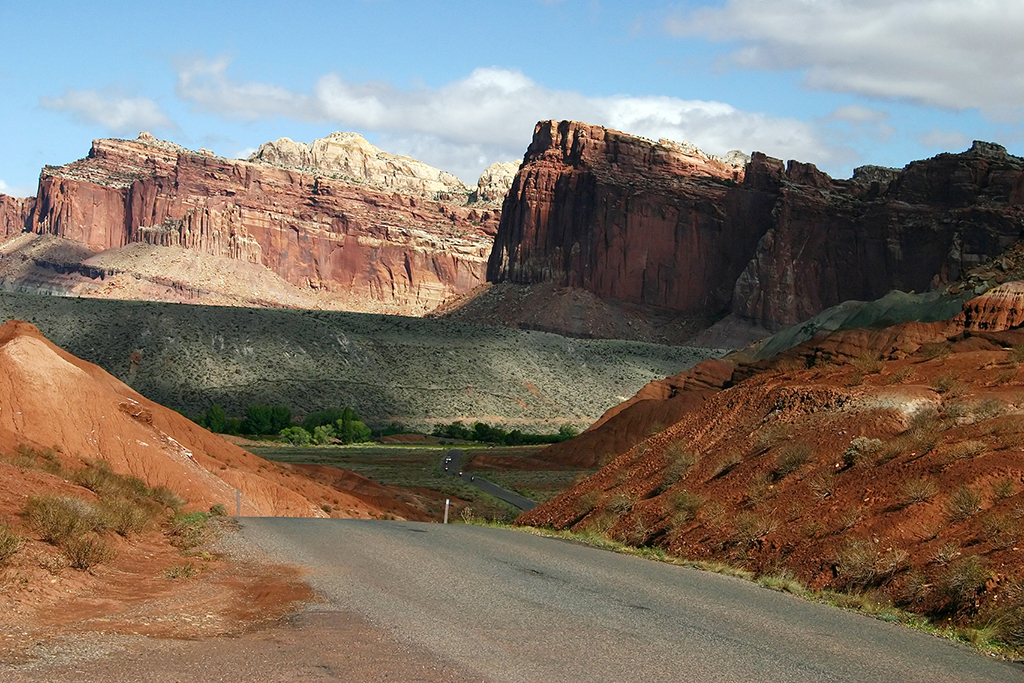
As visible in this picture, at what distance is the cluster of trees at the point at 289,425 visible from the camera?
89562mm

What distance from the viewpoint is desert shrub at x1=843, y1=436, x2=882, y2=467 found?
1844cm

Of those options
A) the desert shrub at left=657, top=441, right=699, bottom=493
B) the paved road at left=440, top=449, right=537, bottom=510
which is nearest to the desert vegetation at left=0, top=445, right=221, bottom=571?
the desert shrub at left=657, top=441, right=699, bottom=493

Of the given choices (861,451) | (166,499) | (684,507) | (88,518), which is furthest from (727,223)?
(88,518)

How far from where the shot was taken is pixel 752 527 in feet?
57.9

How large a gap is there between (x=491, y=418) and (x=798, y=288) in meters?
71.4

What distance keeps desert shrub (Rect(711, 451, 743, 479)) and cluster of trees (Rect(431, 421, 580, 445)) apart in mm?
75435

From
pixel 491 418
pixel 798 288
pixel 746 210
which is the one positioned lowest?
pixel 491 418

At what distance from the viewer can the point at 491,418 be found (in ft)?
374

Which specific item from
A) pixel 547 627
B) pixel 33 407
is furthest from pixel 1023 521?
pixel 33 407

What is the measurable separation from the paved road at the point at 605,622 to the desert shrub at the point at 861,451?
3.78 meters

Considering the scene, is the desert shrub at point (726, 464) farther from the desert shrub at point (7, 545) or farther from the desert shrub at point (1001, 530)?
the desert shrub at point (7, 545)

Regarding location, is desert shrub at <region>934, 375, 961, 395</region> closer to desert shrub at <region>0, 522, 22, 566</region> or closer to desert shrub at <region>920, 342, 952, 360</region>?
desert shrub at <region>920, 342, 952, 360</region>

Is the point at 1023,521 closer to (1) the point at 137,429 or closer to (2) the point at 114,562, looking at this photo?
(2) the point at 114,562

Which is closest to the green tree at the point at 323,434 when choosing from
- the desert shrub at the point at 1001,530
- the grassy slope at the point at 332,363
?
the grassy slope at the point at 332,363
